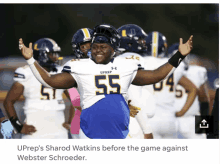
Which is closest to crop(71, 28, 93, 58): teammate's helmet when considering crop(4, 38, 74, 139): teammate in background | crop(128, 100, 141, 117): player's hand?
crop(4, 38, 74, 139): teammate in background

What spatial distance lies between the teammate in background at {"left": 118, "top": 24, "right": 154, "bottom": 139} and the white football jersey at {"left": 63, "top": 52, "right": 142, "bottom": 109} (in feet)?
1.30

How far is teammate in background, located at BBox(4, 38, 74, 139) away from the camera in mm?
4043

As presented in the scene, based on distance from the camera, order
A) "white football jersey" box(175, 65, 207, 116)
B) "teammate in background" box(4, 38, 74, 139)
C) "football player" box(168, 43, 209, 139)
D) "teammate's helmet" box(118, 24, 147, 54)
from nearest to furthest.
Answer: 1. "teammate's helmet" box(118, 24, 147, 54)
2. "teammate in background" box(4, 38, 74, 139)
3. "football player" box(168, 43, 209, 139)
4. "white football jersey" box(175, 65, 207, 116)

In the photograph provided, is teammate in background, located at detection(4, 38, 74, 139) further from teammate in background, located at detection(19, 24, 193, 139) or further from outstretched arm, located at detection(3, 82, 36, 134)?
teammate in background, located at detection(19, 24, 193, 139)

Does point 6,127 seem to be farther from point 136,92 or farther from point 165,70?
point 165,70

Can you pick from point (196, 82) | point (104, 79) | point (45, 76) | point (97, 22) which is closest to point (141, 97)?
point (104, 79)

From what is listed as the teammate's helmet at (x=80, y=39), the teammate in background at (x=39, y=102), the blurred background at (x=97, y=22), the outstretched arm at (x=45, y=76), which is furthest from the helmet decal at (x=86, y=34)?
the blurred background at (x=97, y=22)

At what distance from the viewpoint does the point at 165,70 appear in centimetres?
261

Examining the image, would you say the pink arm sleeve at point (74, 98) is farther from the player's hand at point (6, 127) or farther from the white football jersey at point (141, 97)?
the player's hand at point (6, 127)

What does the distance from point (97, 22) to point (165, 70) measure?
23.3 feet

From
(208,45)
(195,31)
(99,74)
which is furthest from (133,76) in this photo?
(195,31)
